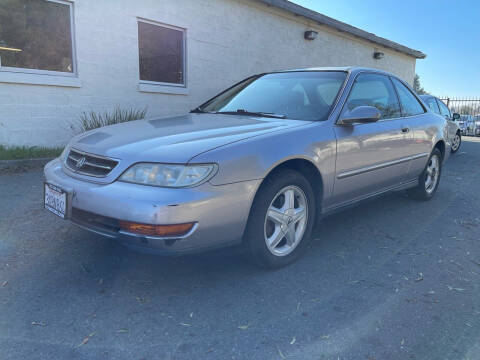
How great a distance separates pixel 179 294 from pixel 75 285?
70cm

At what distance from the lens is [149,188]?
7.55 ft

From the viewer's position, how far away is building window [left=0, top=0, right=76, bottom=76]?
5.89m

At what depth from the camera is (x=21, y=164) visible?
18.3 ft

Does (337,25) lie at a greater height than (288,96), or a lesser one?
greater

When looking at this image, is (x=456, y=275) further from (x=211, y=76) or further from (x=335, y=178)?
(x=211, y=76)

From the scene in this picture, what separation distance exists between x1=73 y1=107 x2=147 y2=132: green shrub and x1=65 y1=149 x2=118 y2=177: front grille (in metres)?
3.93

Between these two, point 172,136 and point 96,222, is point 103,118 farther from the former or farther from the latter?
point 96,222

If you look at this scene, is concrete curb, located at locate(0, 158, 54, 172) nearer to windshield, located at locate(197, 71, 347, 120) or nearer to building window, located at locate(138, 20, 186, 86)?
building window, located at locate(138, 20, 186, 86)

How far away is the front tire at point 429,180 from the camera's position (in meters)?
4.87

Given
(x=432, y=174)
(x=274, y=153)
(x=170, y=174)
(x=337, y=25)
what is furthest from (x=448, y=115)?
(x=170, y=174)

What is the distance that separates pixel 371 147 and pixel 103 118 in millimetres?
4929

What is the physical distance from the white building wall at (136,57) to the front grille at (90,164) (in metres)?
3.88

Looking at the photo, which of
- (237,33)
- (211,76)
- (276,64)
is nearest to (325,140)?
(211,76)

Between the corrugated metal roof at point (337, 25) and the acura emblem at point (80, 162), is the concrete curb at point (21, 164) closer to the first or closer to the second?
the acura emblem at point (80, 162)
